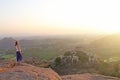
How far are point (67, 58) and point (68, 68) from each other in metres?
3.78

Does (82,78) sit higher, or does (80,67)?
(82,78)

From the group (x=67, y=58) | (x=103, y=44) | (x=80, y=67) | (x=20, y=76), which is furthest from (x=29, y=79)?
(x=103, y=44)

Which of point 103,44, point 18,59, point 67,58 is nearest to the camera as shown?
point 18,59

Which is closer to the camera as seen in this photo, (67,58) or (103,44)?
(67,58)

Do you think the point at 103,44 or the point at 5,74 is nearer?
the point at 5,74

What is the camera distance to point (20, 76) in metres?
15.0

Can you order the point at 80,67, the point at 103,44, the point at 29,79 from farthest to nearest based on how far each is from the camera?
the point at 103,44 < the point at 80,67 < the point at 29,79

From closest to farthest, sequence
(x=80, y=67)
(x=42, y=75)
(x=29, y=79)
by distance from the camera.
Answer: (x=29, y=79)
(x=42, y=75)
(x=80, y=67)

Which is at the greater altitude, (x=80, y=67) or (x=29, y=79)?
(x=29, y=79)

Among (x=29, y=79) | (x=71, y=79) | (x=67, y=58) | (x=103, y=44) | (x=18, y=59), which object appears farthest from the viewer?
(x=103, y=44)

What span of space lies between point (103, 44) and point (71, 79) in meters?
152

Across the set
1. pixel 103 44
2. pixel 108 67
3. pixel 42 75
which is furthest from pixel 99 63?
pixel 103 44

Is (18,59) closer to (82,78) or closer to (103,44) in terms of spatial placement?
(82,78)

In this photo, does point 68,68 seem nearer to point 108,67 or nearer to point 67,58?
point 67,58
